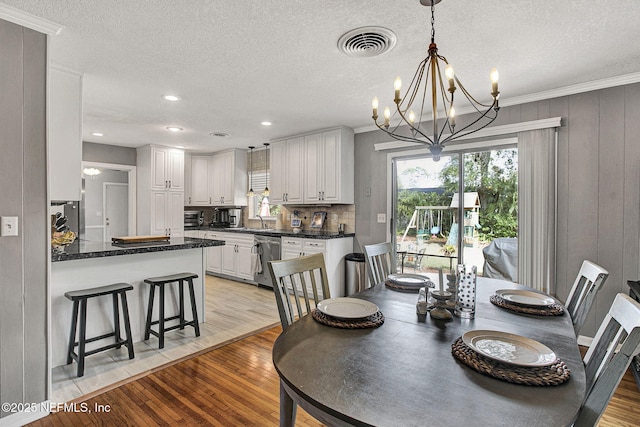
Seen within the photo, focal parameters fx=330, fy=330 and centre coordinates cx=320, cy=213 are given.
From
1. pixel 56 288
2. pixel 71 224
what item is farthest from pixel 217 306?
pixel 71 224

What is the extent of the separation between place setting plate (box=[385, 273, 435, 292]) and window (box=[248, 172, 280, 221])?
401cm

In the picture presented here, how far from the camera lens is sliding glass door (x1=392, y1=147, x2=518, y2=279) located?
3.64 metres

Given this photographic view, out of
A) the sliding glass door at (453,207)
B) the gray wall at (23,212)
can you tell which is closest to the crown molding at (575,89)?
the sliding glass door at (453,207)

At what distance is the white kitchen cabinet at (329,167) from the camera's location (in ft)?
15.1

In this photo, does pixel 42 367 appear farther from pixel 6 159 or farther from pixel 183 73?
pixel 183 73

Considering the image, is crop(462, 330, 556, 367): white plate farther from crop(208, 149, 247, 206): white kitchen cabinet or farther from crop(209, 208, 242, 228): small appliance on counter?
crop(209, 208, 242, 228): small appliance on counter

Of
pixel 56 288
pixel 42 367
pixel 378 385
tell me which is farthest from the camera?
pixel 56 288

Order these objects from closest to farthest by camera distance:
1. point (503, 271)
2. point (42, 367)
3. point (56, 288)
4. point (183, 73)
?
point (42, 367) → point (56, 288) → point (183, 73) → point (503, 271)

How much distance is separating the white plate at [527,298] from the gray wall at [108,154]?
6.21 metres

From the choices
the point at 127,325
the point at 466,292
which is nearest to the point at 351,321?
the point at 466,292

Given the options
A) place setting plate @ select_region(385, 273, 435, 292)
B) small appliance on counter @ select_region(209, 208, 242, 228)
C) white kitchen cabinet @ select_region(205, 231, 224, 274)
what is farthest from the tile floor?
small appliance on counter @ select_region(209, 208, 242, 228)

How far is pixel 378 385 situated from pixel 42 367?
85.1 inches

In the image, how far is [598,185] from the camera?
299cm

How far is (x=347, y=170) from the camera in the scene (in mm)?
4688
